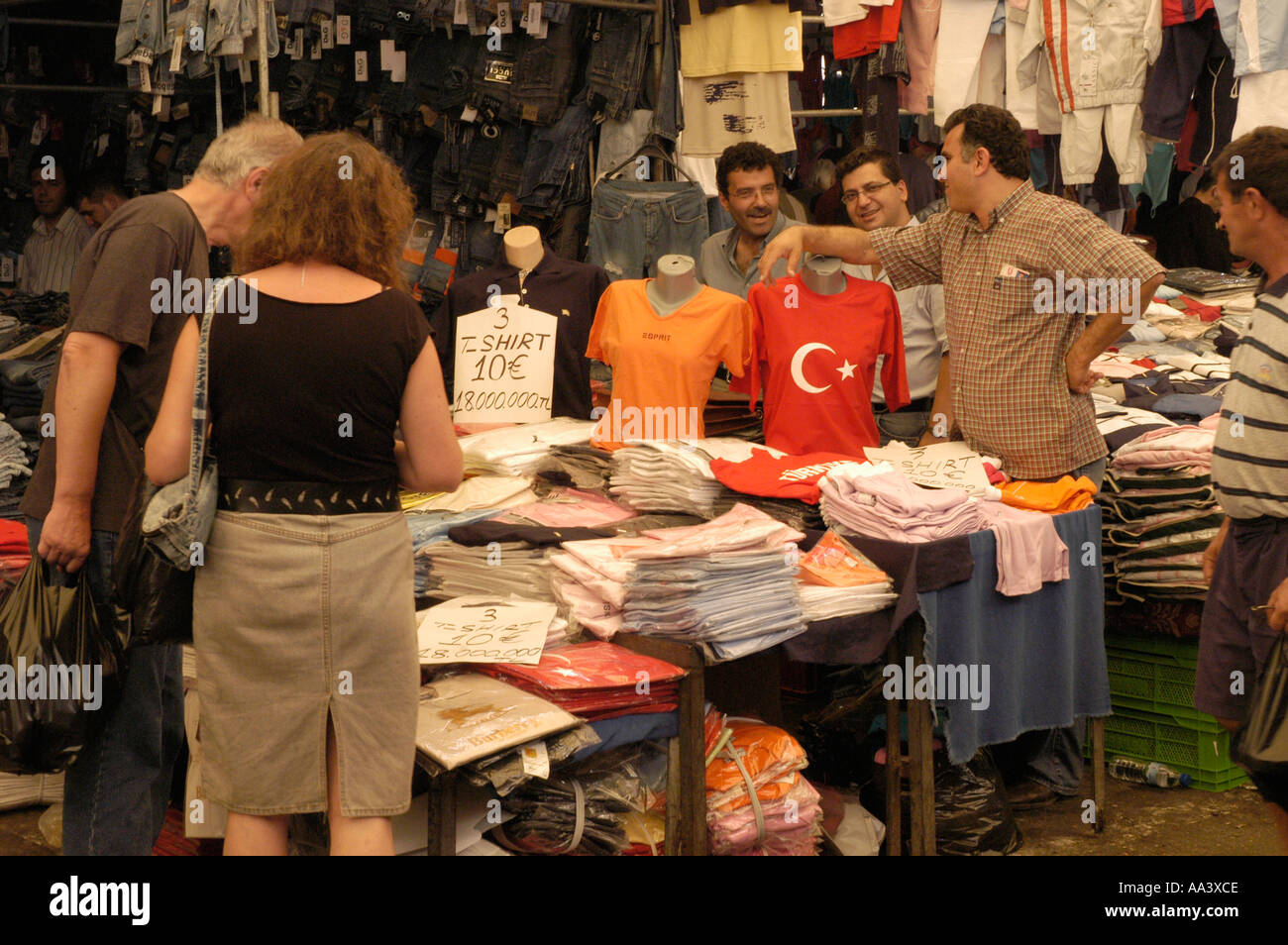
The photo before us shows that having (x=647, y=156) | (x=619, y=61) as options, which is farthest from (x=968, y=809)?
(x=619, y=61)

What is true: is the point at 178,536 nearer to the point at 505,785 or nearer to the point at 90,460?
the point at 90,460

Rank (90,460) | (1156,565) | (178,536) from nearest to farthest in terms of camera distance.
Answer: (178,536) < (90,460) < (1156,565)

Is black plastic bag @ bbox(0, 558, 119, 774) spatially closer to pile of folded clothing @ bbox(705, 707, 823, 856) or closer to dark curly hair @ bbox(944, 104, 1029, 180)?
pile of folded clothing @ bbox(705, 707, 823, 856)

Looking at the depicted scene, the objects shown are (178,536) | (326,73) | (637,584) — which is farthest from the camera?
(326,73)

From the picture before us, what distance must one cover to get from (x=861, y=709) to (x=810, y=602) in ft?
5.08

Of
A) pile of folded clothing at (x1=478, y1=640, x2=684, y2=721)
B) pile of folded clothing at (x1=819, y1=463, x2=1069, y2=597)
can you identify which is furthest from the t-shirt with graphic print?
pile of folded clothing at (x1=478, y1=640, x2=684, y2=721)

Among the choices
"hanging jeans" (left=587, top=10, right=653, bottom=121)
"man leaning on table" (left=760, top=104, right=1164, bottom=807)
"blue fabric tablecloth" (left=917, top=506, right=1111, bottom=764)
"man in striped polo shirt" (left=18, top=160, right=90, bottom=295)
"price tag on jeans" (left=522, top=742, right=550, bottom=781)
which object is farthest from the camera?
"man in striped polo shirt" (left=18, top=160, right=90, bottom=295)

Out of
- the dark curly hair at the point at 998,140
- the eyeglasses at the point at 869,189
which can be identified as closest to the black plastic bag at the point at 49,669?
the dark curly hair at the point at 998,140

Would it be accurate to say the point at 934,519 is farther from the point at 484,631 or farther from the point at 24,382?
the point at 24,382

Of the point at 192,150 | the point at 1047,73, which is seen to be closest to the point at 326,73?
the point at 192,150

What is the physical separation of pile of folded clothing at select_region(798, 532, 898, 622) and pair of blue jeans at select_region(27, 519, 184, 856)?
1592 mm

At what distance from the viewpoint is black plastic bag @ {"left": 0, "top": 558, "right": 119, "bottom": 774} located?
2912mm

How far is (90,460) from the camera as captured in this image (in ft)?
9.48

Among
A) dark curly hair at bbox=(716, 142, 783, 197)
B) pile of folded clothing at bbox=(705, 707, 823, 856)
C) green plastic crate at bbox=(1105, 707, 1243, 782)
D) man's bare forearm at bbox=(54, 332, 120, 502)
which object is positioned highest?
dark curly hair at bbox=(716, 142, 783, 197)
